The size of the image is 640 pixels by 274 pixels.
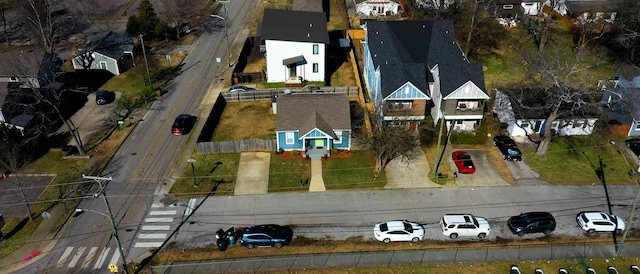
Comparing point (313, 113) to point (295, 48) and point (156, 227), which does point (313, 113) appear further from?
point (156, 227)

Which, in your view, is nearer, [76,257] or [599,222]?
[76,257]

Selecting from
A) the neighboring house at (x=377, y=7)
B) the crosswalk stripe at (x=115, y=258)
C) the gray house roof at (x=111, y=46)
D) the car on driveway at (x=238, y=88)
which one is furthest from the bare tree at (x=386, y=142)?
the neighboring house at (x=377, y=7)

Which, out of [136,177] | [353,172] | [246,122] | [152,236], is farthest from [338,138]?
[136,177]

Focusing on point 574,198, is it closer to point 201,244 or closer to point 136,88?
point 201,244

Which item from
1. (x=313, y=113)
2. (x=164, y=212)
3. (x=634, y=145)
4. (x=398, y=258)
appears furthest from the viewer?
(x=634, y=145)

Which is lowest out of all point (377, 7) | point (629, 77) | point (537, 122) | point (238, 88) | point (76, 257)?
point (76, 257)

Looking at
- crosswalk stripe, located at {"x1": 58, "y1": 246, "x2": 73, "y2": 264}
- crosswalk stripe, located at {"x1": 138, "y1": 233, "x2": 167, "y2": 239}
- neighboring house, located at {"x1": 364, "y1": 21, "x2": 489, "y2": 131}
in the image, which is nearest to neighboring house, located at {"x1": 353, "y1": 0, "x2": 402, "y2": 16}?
neighboring house, located at {"x1": 364, "y1": 21, "x2": 489, "y2": 131}

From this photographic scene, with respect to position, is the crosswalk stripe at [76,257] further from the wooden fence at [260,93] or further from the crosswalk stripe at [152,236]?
the wooden fence at [260,93]
